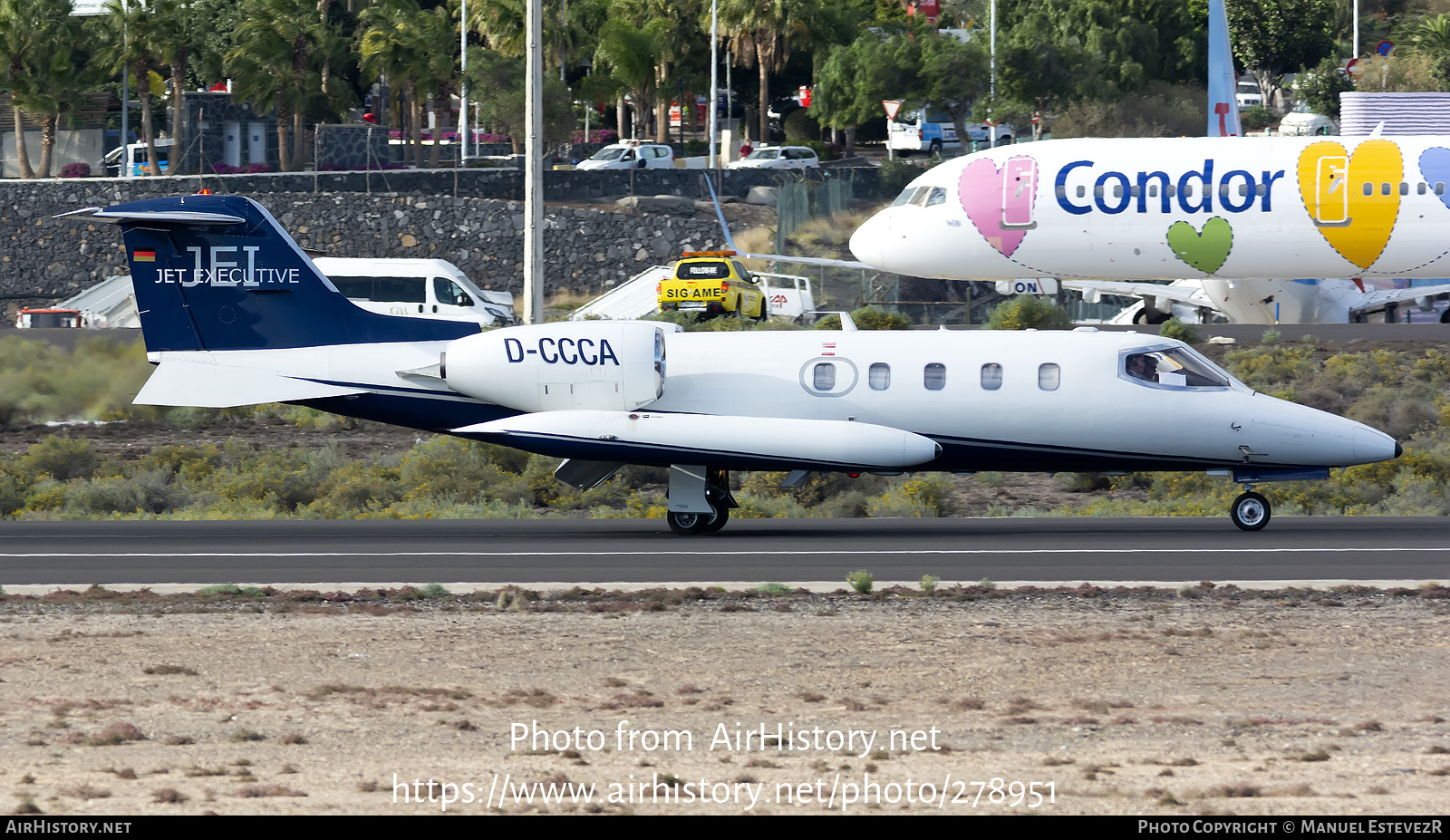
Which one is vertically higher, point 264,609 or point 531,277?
point 531,277

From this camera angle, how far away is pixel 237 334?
20.5 metres

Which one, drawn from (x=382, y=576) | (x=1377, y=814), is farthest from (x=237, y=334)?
(x=1377, y=814)

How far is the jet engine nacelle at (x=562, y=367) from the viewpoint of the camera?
64.5 ft

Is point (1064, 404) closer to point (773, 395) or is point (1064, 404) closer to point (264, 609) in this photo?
point (773, 395)

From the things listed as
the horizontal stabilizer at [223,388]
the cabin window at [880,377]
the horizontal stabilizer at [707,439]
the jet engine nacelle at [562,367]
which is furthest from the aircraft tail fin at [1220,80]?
the horizontal stabilizer at [223,388]

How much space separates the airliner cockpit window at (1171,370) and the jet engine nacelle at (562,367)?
18.9 ft

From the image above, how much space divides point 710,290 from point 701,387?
75.5 feet

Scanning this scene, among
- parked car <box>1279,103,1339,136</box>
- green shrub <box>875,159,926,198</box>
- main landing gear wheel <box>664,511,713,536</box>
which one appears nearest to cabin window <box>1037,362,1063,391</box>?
main landing gear wheel <box>664,511,713,536</box>

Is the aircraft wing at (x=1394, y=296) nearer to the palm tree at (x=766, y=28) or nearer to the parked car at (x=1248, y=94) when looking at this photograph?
the parked car at (x=1248, y=94)

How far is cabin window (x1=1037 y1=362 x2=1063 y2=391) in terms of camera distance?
768 inches

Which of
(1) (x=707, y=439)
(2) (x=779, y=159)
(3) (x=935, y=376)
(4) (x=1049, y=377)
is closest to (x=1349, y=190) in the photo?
(4) (x=1049, y=377)

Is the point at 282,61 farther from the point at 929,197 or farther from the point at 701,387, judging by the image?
the point at 701,387

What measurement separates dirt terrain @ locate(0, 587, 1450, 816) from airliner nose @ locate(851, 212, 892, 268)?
21.2 metres

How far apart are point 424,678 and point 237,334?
10.1m
